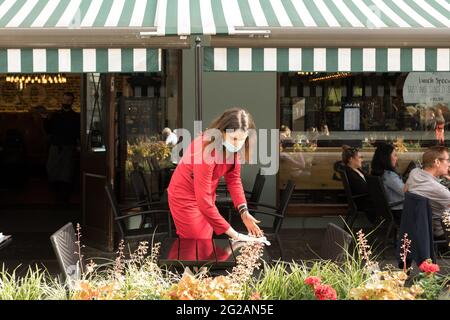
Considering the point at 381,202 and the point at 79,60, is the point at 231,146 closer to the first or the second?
the point at 79,60

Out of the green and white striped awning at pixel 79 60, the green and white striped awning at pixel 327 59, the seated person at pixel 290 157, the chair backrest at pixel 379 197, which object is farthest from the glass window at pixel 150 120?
the green and white striped awning at pixel 327 59

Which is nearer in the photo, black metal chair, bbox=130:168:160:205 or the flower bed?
the flower bed

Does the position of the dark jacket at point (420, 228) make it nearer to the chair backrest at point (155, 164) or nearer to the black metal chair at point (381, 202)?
the black metal chair at point (381, 202)

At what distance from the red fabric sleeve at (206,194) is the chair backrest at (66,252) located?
0.83 m

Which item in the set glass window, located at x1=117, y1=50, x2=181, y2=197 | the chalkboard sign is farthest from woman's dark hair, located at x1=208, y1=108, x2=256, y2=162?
the chalkboard sign

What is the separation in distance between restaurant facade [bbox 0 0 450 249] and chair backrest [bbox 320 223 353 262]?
1.35 meters

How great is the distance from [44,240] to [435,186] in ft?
15.2

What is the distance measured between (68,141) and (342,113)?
444cm

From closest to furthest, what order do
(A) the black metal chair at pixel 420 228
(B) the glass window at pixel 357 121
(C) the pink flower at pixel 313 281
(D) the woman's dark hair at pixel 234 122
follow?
(C) the pink flower at pixel 313 281
(D) the woman's dark hair at pixel 234 122
(A) the black metal chair at pixel 420 228
(B) the glass window at pixel 357 121

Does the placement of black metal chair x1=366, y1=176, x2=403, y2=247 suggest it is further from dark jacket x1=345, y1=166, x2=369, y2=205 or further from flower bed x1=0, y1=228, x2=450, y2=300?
flower bed x1=0, y1=228, x2=450, y2=300

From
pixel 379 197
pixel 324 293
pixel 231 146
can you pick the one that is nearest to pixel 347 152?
pixel 379 197

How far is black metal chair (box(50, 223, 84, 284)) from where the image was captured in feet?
13.0

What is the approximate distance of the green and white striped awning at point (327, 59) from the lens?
518cm
